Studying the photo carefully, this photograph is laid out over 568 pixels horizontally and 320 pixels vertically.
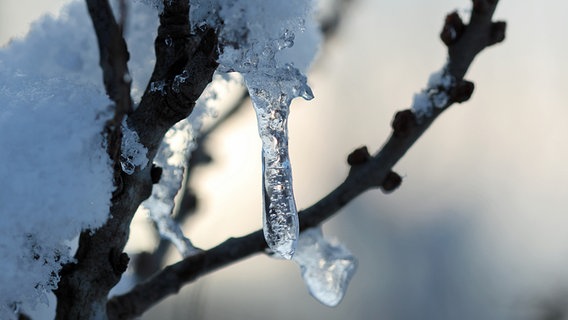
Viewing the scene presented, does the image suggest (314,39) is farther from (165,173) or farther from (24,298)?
(24,298)

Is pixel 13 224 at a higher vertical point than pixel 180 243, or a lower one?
lower

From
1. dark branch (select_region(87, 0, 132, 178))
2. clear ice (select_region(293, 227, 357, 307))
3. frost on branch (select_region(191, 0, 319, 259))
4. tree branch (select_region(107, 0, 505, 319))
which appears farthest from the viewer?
clear ice (select_region(293, 227, 357, 307))

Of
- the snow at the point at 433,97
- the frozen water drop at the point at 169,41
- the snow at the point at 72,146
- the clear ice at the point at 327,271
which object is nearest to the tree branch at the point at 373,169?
the snow at the point at 433,97

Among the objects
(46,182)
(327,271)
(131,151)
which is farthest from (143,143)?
(327,271)

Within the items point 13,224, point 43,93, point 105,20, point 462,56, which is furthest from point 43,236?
point 462,56

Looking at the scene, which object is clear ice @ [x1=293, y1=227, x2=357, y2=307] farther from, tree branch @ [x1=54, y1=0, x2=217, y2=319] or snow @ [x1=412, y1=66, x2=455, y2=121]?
tree branch @ [x1=54, y1=0, x2=217, y2=319]

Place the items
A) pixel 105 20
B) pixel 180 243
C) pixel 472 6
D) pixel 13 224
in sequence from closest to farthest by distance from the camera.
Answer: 1. pixel 105 20
2. pixel 13 224
3. pixel 472 6
4. pixel 180 243

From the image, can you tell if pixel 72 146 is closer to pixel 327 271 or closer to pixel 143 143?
pixel 143 143

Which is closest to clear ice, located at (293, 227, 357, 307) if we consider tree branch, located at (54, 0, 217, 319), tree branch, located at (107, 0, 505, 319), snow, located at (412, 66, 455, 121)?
tree branch, located at (107, 0, 505, 319)
